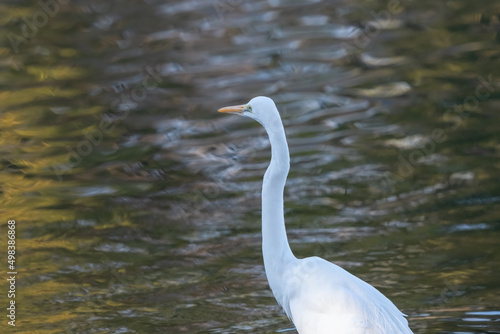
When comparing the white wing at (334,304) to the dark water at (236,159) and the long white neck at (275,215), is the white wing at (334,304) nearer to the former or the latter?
the long white neck at (275,215)

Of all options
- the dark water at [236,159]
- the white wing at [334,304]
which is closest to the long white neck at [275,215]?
the white wing at [334,304]

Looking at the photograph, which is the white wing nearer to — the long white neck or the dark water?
the long white neck

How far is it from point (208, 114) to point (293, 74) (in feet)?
5.54

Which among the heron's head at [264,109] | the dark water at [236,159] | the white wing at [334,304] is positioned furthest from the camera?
the dark water at [236,159]

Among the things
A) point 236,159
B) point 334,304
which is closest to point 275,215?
point 334,304

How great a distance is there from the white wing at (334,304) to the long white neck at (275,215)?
0.10 m

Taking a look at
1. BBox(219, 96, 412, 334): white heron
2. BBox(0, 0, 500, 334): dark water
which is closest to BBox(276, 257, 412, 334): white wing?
BBox(219, 96, 412, 334): white heron

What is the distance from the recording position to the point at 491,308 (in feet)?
20.5

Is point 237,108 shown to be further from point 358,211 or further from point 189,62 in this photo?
point 189,62

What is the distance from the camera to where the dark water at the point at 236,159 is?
6.84 metres

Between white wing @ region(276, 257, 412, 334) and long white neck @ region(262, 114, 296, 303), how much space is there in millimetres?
102

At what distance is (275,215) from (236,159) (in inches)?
155

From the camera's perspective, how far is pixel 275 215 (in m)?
5.52

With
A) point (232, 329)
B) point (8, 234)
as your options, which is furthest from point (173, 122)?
point (232, 329)
